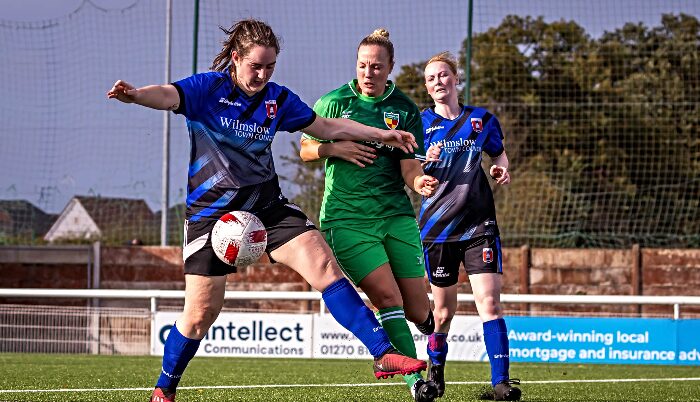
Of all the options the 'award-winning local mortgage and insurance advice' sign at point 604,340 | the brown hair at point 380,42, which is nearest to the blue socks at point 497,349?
the brown hair at point 380,42

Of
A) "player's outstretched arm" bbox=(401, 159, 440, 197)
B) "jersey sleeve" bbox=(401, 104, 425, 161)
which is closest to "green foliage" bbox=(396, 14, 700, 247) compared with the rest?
"jersey sleeve" bbox=(401, 104, 425, 161)

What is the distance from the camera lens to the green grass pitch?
25.1 feet

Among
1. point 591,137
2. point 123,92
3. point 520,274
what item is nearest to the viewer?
point 123,92

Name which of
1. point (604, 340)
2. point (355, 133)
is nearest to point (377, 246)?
point (355, 133)

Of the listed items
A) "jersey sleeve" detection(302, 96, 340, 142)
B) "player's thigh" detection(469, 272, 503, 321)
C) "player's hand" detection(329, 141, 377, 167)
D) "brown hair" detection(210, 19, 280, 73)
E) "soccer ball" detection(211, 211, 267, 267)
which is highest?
"brown hair" detection(210, 19, 280, 73)

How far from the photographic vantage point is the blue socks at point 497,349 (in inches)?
291

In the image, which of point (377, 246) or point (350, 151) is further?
point (377, 246)

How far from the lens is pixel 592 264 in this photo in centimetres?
1744

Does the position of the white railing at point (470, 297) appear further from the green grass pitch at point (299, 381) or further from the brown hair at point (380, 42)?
the brown hair at point (380, 42)

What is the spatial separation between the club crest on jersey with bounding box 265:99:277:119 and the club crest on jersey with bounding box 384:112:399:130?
0.95 metres

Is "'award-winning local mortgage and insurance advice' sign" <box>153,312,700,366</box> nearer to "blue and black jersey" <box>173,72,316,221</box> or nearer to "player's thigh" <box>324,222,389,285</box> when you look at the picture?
"player's thigh" <box>324,222,389,285</box>

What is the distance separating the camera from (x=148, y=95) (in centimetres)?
550

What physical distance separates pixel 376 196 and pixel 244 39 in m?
1.40

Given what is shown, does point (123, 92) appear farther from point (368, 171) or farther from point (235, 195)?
point (368, 171)
